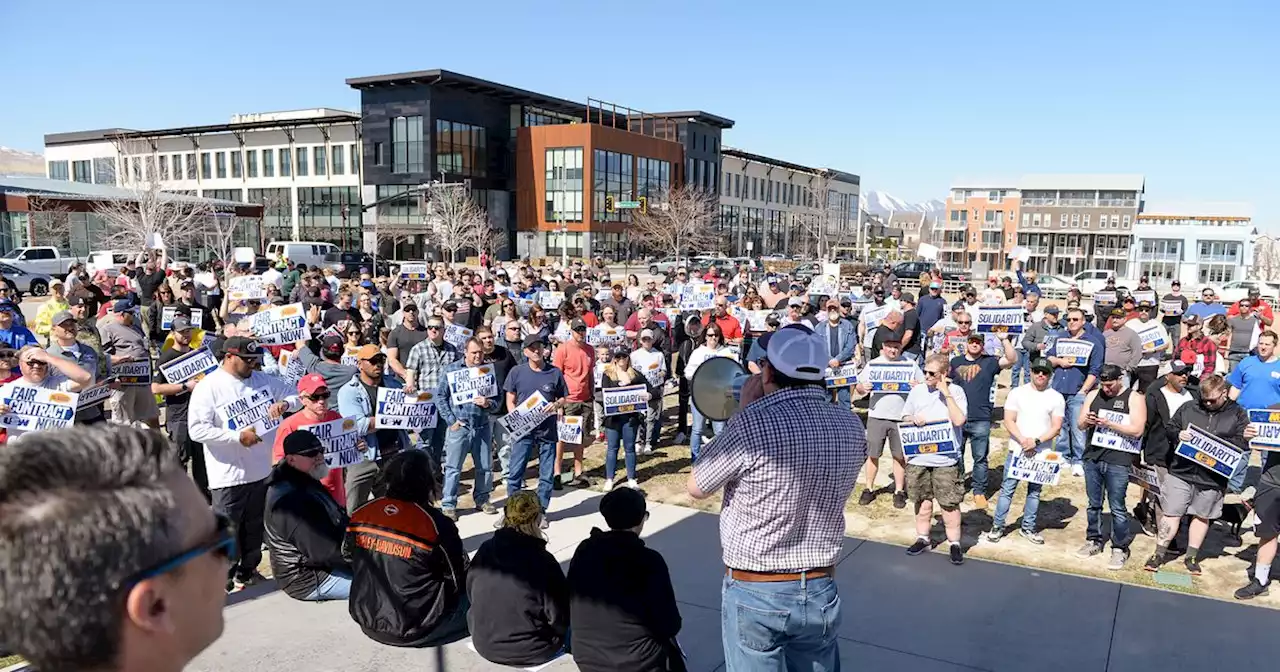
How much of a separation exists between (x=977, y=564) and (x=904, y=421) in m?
1.46

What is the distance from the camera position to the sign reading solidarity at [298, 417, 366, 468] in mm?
6695

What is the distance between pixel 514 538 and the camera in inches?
183

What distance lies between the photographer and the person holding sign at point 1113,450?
746 cm

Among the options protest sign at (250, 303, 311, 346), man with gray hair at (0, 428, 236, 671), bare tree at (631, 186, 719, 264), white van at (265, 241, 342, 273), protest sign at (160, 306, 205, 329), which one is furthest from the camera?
bare tree at (631, 186, 719, 264)

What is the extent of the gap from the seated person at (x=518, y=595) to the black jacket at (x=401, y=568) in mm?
248

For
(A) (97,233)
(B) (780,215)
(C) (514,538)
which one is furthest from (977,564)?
(B) (780,215)

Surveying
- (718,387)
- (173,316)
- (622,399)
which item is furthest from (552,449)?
(173,316)

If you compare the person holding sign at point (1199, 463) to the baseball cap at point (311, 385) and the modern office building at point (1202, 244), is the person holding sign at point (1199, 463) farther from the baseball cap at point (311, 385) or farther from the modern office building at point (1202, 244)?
the modern office building at point (1202, 244)

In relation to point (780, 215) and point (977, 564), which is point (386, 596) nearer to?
point (977, 564)

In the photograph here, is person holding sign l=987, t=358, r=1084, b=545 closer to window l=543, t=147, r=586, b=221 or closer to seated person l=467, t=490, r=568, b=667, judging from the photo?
seated person l=467, t=490, r=568, b=667

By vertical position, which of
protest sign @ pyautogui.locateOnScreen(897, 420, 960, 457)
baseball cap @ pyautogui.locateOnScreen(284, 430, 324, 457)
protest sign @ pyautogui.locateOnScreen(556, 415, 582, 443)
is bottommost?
protest sign @ pyautogui.locateOnScreen(556, 415, 582, 443)

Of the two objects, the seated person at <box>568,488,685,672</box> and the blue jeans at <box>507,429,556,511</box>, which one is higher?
the seated person at <box>568,488,685,672</box>

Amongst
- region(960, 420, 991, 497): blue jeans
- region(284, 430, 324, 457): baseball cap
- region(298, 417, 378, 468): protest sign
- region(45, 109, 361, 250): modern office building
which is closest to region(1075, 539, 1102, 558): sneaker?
region(960, 420, 991, 497): blue jeans

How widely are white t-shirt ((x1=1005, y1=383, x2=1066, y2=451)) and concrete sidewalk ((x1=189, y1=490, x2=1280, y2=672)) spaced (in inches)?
55.0
